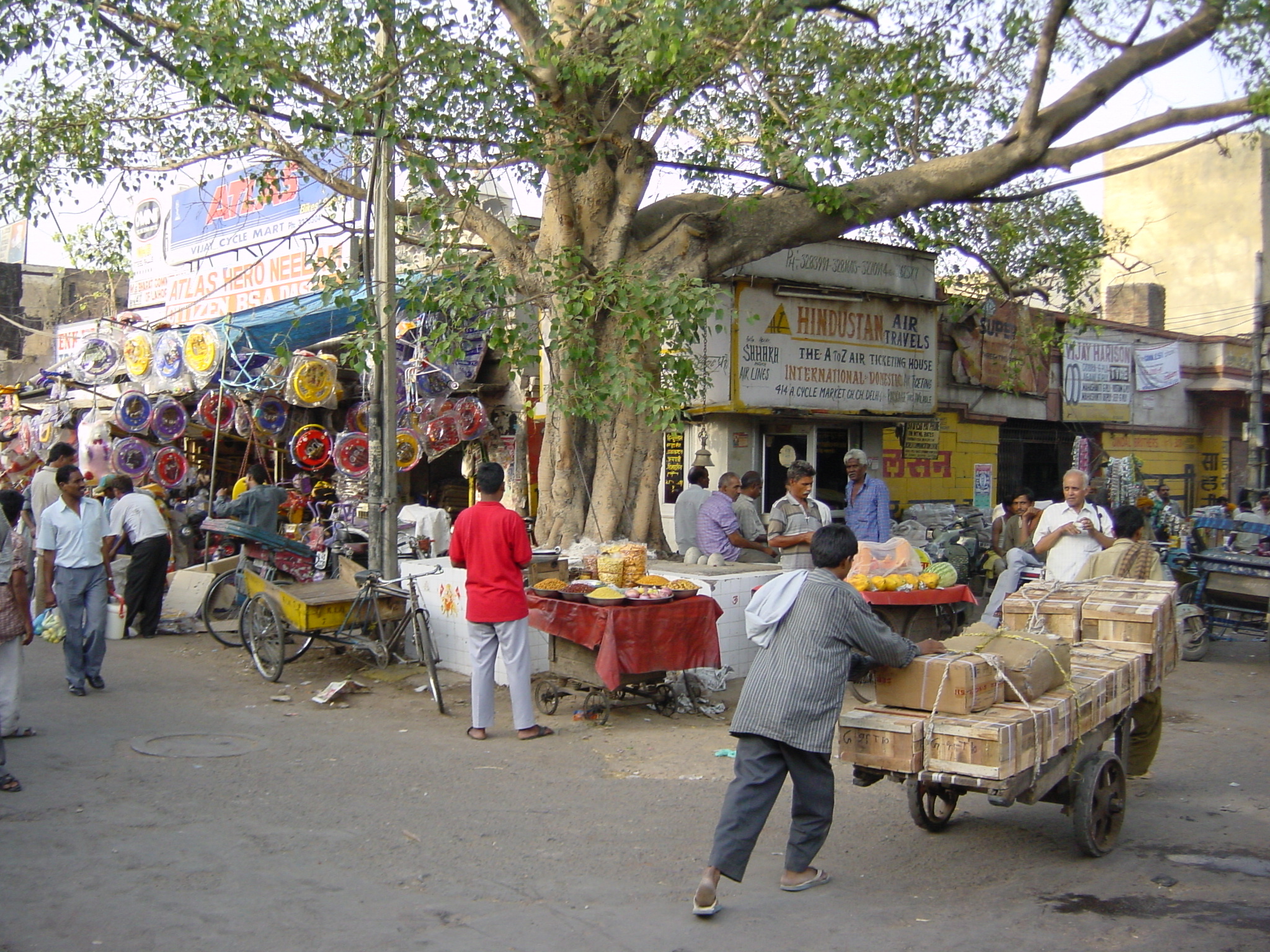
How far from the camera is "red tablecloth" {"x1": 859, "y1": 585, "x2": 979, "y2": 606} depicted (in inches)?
356

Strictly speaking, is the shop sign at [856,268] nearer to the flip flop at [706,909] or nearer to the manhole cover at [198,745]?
the manhole cover at [198,745]

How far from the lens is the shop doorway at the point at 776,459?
14523 mm

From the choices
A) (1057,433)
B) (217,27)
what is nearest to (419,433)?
(217,27)

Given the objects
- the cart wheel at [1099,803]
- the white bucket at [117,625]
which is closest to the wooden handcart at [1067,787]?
the cart wheel at [1099,803]

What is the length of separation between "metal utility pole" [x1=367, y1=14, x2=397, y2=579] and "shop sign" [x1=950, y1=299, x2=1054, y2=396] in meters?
10.0

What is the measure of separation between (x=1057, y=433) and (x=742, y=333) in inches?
365

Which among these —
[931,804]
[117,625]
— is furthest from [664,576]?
[117,625]

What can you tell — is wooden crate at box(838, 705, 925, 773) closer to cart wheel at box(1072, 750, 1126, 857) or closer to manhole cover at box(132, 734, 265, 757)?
cart wheel at box(1072, 750, 1126, 857)

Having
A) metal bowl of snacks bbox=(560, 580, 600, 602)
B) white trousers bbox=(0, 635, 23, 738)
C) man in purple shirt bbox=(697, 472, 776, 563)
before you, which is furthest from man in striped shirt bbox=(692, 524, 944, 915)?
man in purple shirt bbox=(697, 472, 776, 563)

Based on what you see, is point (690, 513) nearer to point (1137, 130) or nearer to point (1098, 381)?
point (1137, 130)

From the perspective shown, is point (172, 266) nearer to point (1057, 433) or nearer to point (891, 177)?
point (891, 177)

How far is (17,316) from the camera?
93.6 feet

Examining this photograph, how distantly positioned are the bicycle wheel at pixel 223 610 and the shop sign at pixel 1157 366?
1743 cm

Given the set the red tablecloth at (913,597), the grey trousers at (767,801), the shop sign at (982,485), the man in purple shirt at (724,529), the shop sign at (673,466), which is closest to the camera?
the grey trousers at (767,801)
